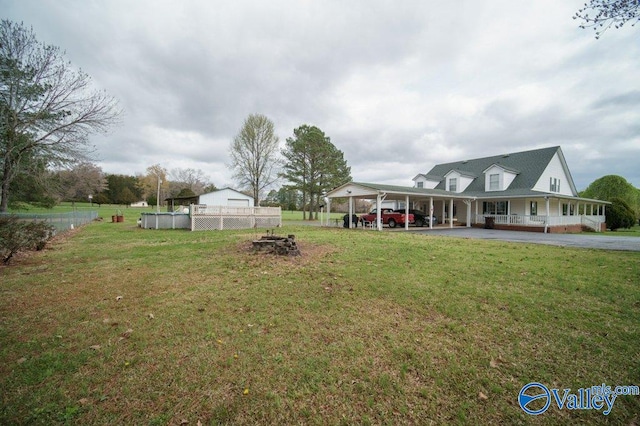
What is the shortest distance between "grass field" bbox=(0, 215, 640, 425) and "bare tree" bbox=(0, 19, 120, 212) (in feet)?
26.6

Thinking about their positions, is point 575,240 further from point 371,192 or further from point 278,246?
point 278,246

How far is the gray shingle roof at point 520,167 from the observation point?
22984 millimetres

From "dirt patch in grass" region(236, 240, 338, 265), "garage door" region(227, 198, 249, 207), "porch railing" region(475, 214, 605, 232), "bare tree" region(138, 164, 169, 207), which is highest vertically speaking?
"bare tree" region(138, 164, 169, 207)

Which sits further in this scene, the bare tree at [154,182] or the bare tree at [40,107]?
the bare tree at [154,182]

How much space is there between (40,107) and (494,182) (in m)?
31.8

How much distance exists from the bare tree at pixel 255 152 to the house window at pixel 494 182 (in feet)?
78.9

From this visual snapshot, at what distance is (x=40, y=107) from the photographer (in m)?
10.7

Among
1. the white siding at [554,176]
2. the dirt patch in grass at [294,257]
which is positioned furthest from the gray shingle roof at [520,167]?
the dirt patch in grass at [294,257]

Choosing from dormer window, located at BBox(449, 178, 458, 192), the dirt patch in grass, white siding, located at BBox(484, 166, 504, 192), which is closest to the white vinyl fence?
the dirt patch in grass

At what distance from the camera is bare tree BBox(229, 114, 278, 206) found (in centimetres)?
3197

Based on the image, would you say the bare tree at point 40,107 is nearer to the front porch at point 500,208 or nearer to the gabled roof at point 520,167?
the front porch at point 500,208

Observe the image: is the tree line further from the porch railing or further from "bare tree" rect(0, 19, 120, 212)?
the porch railing

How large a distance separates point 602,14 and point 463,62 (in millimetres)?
9607

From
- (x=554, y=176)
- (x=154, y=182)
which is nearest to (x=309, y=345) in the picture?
(x=554, y=176)
